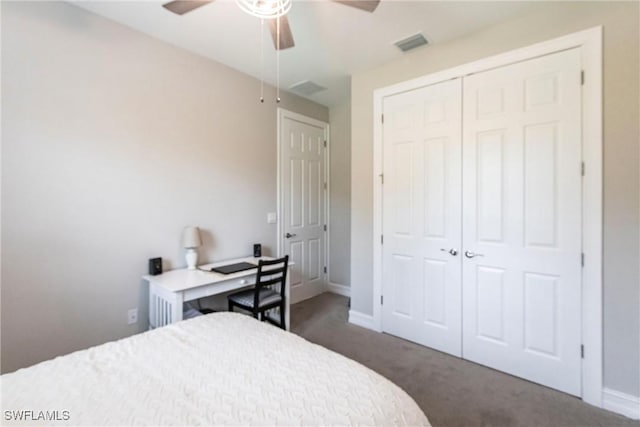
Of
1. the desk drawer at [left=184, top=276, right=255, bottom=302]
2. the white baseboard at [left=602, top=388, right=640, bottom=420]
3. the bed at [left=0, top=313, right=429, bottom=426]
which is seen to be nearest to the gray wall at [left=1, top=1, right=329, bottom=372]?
the desk drawer at [left=184, top=276, right=255, bottom=302]

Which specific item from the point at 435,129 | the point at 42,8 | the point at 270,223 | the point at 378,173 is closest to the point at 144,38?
the point at 42,8

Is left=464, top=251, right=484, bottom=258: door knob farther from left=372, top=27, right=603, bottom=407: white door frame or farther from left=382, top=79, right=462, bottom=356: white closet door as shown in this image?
left=372, top=27, right=603, bottom=407: white door frame

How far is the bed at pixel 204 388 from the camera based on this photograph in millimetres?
929

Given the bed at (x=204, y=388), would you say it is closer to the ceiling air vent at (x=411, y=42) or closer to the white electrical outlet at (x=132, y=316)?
the white electrical outlet at (x=132, y=316)

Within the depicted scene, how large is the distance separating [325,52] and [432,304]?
256 cm

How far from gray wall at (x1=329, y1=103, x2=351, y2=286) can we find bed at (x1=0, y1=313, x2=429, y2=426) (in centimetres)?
302

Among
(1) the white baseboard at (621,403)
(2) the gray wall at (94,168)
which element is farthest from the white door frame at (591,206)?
(2) the gray wall at (94,168)

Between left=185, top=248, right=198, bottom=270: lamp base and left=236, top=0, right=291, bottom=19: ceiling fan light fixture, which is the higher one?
left=236, top=0, right=291, bottom=19: ceiling fan light fixture

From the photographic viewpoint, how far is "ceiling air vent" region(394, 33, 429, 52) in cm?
255

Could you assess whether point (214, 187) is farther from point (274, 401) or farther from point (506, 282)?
point (506, 282)

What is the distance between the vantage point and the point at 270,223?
3.66m

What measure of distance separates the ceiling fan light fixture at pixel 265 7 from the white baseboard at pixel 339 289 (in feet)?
11.6

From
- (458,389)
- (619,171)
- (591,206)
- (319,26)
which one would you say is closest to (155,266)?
(319,26)

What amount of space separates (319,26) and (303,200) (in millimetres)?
2169
